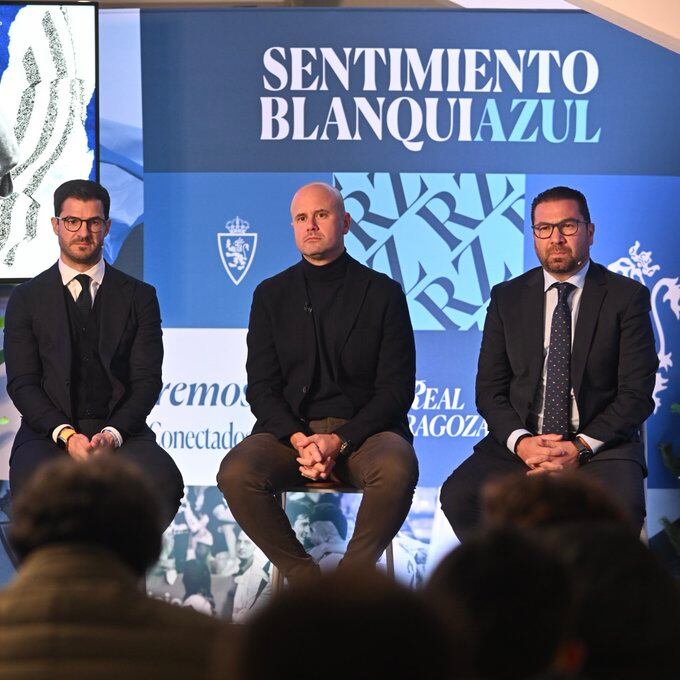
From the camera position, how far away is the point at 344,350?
4.16 m

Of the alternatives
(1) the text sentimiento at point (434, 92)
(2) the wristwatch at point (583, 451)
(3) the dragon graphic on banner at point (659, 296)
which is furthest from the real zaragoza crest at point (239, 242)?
(2) the wristwatch at point (583, 451)

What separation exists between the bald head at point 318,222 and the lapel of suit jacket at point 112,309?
0.69 meters

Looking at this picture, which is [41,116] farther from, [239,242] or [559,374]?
[559,374]

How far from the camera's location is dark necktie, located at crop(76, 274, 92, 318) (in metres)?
4.18

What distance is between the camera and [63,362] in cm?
405

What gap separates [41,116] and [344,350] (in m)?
1.82

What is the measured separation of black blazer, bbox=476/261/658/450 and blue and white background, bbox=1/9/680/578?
0.91m

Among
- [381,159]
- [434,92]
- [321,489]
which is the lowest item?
[321,489]

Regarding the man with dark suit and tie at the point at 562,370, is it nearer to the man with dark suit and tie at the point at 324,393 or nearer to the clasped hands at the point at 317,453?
the man with dark suit and tie at the point at 324,393

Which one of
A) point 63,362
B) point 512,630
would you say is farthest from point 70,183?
point 512,630

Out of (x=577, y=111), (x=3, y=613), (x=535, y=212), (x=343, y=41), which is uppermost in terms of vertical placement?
(x=343, y=41)

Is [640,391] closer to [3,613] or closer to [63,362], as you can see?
[63,362]

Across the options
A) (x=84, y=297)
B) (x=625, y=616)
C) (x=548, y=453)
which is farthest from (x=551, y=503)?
(x=84, y=297)

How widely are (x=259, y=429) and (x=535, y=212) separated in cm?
129
